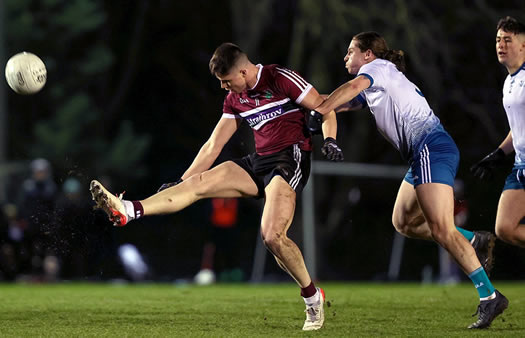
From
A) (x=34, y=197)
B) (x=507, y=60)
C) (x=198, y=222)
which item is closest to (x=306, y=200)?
(x=198, y=222)

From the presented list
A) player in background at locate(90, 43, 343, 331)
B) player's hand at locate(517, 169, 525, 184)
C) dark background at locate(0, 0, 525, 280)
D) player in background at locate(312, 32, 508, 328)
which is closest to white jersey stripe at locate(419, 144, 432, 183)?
player in background at locate(312, 32, 508, 328)

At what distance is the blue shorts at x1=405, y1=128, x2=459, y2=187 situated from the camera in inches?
304

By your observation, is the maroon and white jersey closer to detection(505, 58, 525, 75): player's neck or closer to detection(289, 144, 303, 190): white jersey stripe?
detection(289, 144, 303, 190): white jersey stripe

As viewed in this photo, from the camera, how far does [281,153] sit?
8.19 m

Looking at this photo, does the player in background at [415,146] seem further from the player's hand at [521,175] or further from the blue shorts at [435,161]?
the player's hand at [521,175]

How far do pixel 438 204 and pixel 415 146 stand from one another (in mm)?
577

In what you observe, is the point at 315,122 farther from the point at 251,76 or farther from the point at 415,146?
the point at 415,146

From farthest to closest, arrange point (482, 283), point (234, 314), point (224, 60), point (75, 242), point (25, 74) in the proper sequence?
point (75, 242), point (25, 74), point (234, 314), point (224, 60), point (482, 283)

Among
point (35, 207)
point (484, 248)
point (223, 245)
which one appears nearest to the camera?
point (484, 248)

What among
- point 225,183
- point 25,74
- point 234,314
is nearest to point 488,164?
point 225,183

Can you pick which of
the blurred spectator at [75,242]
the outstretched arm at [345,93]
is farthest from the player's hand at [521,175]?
the blurred spectator at [75,242]

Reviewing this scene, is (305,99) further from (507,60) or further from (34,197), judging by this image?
(34,197)

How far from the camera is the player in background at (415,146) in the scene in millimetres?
7672

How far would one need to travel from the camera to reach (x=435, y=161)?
7.80m
